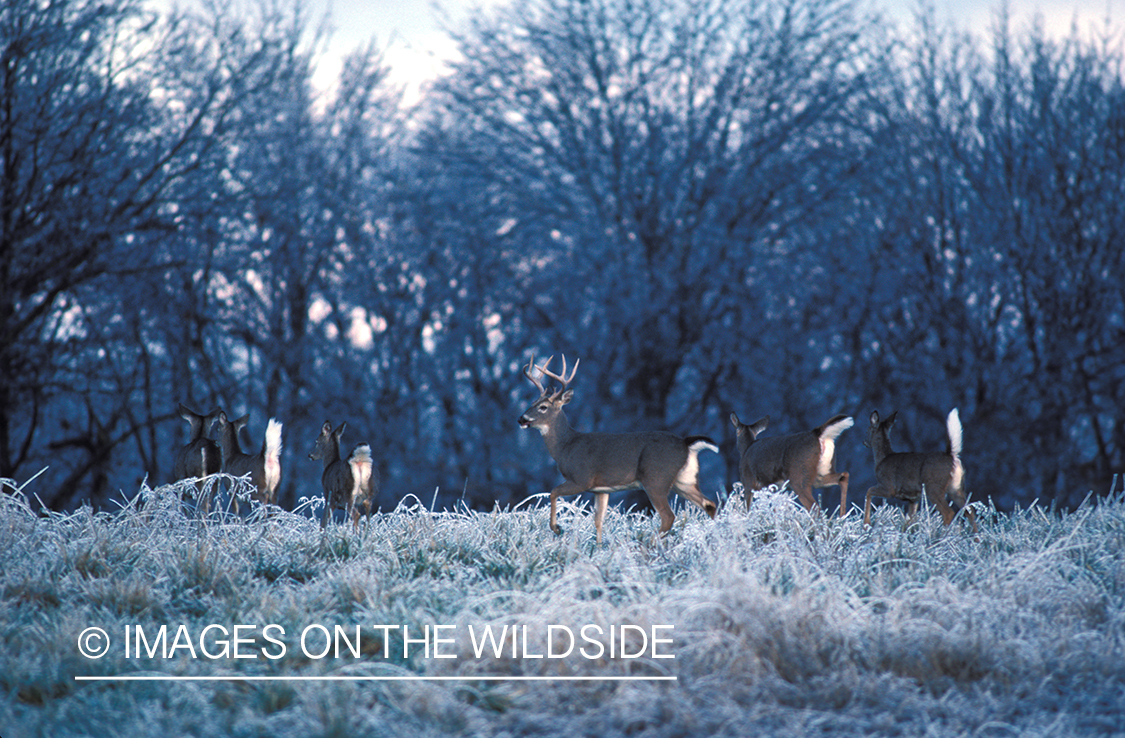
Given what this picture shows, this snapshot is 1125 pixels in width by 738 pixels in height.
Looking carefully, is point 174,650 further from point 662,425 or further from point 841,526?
point 662,425

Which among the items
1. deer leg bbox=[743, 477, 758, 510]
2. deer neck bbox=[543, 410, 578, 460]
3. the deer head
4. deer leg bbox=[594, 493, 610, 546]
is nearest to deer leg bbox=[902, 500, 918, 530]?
deer leg bbox=[743, 477, 758, 510]

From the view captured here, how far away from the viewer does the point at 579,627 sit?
4.85 metres

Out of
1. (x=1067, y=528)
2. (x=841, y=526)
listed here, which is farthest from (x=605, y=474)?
(x=1067, y=528)

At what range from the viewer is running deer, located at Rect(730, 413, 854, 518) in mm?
8523

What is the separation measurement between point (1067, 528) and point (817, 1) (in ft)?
45.7

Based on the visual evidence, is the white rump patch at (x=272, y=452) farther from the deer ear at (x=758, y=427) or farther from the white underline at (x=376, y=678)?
the deer ear at (x=758, y=427)

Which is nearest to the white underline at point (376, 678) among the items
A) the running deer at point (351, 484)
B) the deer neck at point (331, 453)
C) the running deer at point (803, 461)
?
the running deer at point (351, 484)

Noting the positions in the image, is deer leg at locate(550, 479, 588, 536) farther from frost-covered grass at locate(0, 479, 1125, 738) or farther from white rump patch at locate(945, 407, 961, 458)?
white rump patch at locate(945, 407, 961, 458)

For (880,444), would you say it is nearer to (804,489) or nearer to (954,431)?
(804,489)

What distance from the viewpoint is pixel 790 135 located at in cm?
1894

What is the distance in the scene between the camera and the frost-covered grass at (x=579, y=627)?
13.9 ft

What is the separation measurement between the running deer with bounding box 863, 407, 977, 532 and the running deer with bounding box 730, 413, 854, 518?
331 mm

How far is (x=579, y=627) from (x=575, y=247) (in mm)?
14225

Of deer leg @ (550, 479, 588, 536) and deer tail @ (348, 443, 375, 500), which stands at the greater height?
deer tail @ (348, 443, 375, 500)
